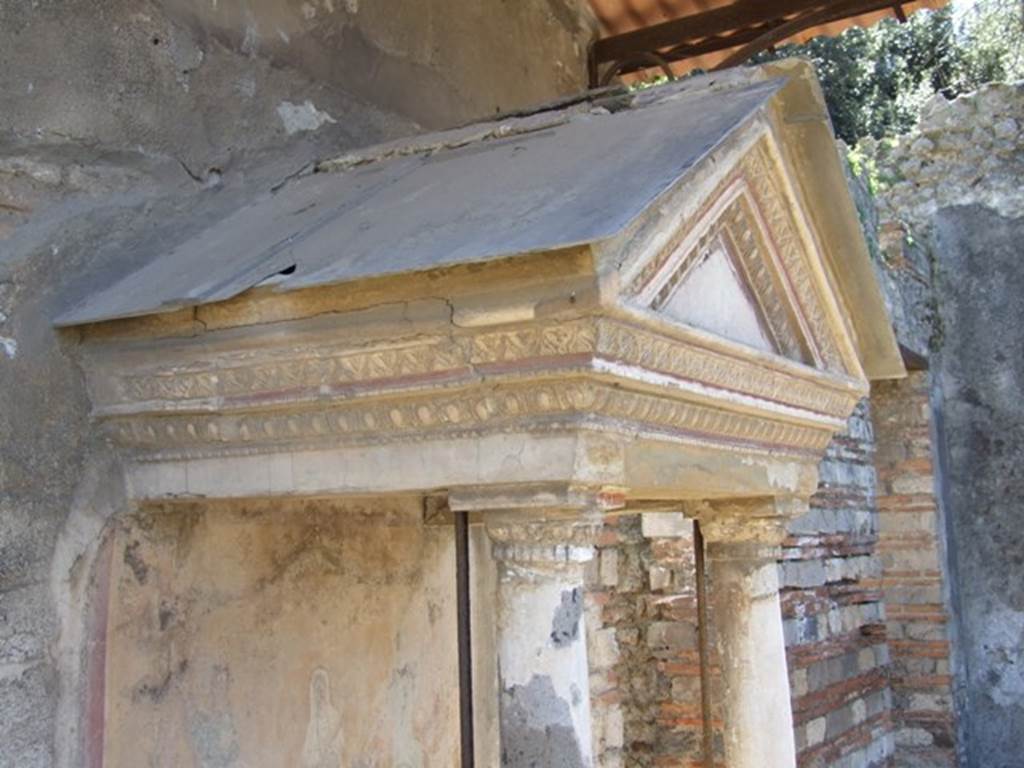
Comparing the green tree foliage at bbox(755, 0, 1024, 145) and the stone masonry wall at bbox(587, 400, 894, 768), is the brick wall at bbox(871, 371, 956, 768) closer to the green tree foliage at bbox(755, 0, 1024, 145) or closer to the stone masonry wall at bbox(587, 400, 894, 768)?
the stone masonry wall at bbox(587, 400, 894, 768)

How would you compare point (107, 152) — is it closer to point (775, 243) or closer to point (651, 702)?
point (775, 243)

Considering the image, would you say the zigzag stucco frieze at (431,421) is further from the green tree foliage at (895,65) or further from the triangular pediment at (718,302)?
the green tree foliage at (895,65)

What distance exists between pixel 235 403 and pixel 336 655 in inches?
51.2

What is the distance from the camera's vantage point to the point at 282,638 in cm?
345

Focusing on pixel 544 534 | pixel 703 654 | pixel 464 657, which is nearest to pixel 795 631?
pixel 703 654

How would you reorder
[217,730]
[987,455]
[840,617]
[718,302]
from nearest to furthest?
[718,302] < [217,730] < [840,617] < [987,455]

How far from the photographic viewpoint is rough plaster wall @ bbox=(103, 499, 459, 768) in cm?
297

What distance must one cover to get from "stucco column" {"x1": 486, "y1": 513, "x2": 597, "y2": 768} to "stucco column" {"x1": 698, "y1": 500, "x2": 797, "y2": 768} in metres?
1.11

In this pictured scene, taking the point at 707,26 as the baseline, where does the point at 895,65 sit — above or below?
above

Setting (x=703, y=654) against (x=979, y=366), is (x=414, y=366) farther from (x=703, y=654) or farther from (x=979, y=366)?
(x=979, y=366)

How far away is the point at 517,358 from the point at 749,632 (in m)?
1.68

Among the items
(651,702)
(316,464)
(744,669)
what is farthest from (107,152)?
(651,702)

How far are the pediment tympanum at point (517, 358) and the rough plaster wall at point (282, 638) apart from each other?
0.36 meters

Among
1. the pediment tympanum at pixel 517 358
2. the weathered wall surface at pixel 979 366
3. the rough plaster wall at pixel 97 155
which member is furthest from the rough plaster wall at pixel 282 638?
the weathered wall surface at pixel 979 366
